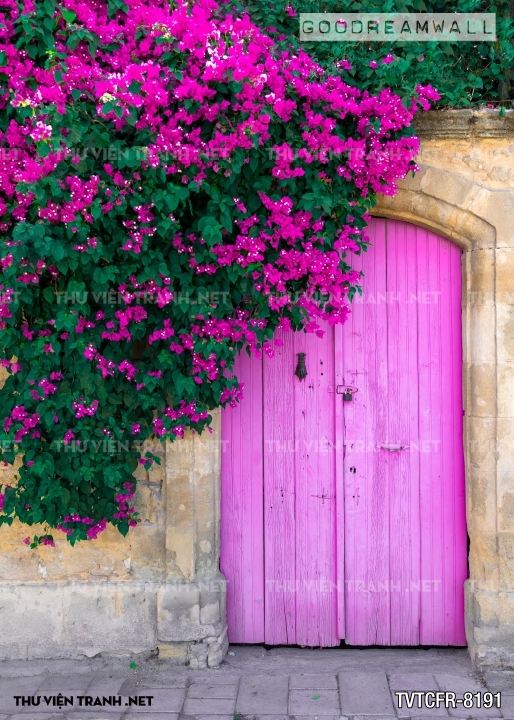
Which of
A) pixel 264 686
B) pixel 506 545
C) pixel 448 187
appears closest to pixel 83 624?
pixel 264 686

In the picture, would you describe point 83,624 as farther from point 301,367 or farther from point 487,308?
point 487,308

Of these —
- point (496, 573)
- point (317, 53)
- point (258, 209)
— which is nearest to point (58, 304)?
point (258, 209)

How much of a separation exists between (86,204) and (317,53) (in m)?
1.60

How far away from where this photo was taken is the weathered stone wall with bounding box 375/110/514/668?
4066mm

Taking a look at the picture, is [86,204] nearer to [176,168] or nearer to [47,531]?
[176,168]

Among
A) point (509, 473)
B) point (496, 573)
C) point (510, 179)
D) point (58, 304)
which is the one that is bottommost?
point (496, 573)

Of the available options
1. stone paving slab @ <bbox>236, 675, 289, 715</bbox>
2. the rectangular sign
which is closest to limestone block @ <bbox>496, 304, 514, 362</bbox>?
the rectangular sign

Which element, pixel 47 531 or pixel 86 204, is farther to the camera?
pixel 47 531

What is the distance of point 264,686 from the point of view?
392cm

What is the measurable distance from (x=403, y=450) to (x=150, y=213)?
207cm

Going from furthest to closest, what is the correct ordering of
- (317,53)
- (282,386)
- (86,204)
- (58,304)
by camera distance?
(282,386) → (317,53) → (58,304) → (86,204)

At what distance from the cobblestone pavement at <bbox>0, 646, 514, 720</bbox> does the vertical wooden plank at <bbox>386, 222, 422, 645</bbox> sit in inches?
10.6

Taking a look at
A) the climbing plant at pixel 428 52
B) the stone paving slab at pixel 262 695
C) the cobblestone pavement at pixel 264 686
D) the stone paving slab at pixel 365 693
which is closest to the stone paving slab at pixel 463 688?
the cobblestone pavement at pixel 264 686

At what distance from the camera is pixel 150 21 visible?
3641mm
